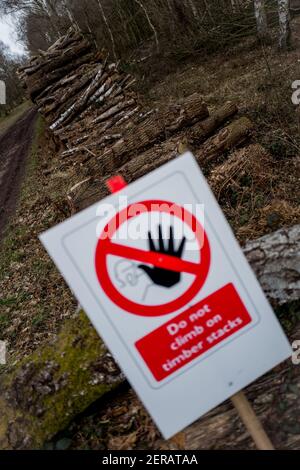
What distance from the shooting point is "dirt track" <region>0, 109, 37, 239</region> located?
11312mm

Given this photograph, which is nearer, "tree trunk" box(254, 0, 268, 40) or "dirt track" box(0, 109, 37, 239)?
"tree trunk" box(254, 0, 268, 40)

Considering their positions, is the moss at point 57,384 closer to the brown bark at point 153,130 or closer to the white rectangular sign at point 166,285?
the white rectangular sign at point 166,285

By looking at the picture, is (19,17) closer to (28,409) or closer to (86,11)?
(86,11)

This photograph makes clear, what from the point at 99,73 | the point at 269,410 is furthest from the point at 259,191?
the point at 99,73

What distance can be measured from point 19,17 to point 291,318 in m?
31.8

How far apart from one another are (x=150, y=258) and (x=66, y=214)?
544 cm

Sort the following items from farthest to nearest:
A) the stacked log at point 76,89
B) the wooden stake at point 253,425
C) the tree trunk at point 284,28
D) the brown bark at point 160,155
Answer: the tree trunk at point 284,28, the stacked log at point 76,89, the brown bark at point 160,155, the wooden stake at point 253,425

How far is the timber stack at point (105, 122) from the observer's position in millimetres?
6270

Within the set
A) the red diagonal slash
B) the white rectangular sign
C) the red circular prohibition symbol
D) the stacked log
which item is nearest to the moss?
the white rectangular sign

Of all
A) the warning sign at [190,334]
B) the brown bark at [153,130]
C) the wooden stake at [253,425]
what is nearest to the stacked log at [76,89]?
the brown bark at [153,130]

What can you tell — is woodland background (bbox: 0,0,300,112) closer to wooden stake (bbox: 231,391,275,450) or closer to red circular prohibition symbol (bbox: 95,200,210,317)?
red circular prohibition symbol (bbox: 95,200,210,317)

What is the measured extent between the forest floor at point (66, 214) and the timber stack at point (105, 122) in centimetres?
65
